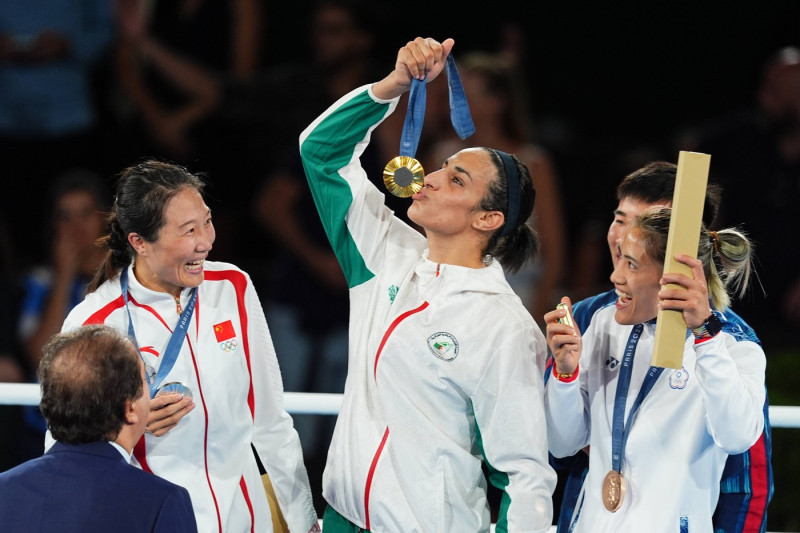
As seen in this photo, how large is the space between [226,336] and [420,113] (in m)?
0.77

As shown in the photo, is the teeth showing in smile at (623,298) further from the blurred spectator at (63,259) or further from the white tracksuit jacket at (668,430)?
the blurred spectator at (63,259)

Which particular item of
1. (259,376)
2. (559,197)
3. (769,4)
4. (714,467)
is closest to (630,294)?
(714,467)

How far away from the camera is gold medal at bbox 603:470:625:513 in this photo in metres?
2.51

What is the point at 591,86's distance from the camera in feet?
20.0

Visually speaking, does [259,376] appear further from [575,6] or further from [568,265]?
[575,6]

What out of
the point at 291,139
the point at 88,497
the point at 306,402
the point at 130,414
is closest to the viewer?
the point at 88,497

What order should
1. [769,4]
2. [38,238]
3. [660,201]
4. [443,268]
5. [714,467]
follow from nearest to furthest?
[714,467], [443,268], [660,201], [38,238], [769,4]

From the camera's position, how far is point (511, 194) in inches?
106

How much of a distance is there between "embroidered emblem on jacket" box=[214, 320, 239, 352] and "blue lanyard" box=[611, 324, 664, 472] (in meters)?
1.00

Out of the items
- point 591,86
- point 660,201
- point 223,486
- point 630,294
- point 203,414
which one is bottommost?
point 223,486

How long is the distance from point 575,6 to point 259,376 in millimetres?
4108

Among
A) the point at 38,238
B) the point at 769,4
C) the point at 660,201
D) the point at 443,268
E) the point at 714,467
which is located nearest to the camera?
the point at 714,467

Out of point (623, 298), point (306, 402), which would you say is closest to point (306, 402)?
point (306, 402)

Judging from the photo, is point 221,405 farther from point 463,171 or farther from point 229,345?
point 463,171
